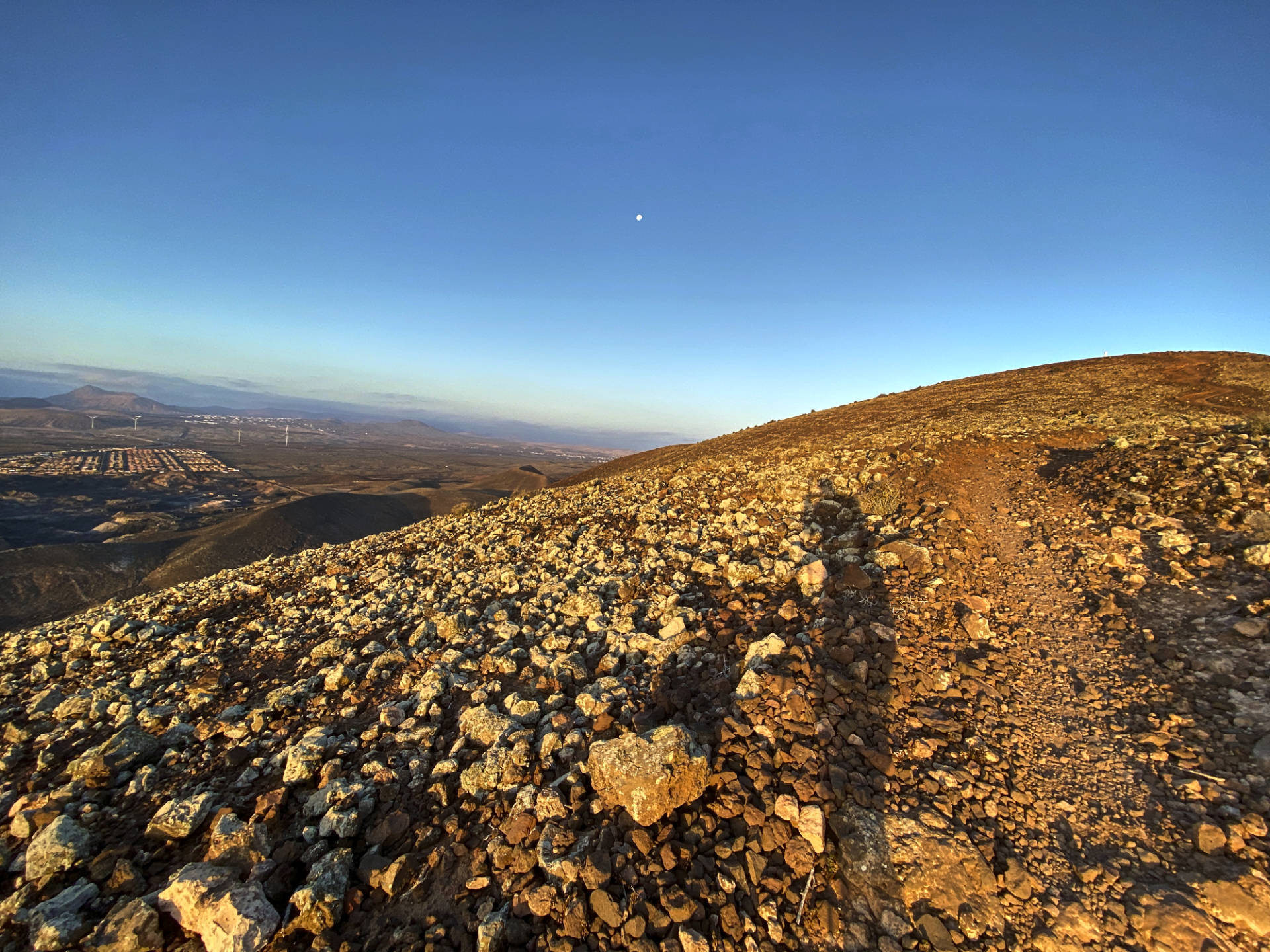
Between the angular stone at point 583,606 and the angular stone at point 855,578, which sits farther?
the angular stone at point 583,606

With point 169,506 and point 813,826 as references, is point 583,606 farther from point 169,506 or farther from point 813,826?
point 169,506

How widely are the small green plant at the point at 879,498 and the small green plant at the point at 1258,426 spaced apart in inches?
197

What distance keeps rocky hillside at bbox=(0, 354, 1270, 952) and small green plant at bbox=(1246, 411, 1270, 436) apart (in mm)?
244

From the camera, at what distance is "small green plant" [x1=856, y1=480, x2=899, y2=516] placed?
7215mm

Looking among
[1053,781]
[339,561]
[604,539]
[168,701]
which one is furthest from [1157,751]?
[339,561]

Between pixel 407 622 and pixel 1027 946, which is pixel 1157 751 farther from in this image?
pixel 407 622

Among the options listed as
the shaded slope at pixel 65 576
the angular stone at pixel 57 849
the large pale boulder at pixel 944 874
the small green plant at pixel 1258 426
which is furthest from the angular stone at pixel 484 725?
the shaded slope at pixel 65 576

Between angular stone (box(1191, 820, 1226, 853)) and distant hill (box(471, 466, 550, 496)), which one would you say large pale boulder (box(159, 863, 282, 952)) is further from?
distant hill (box(471, 466, 550, 496))

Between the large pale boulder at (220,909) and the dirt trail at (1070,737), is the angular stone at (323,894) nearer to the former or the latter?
the large pale boulder at (220,909)

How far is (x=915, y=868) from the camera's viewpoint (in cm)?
276

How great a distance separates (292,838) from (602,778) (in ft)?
7.15

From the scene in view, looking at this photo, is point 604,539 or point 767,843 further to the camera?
point 604,539

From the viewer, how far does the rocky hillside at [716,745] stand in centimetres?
268

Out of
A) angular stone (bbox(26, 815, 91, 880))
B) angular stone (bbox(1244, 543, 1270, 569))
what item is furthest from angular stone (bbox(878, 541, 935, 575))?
angular stone (bbox(26, 815, 91, 880))
